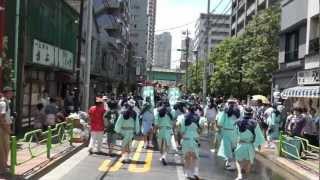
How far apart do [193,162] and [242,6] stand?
105 m

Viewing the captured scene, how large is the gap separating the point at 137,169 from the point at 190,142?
2.35 metres

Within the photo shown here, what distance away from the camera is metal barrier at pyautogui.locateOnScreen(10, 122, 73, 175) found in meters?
13.3

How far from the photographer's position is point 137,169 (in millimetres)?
17328

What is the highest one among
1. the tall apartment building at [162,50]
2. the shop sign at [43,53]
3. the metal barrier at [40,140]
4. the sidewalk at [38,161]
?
the tall apartment building at [162,50]

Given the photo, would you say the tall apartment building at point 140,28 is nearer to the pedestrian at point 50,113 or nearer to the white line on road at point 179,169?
the pedestrian at point 50,113

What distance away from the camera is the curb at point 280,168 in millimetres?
17312

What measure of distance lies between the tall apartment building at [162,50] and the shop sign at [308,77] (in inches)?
4433

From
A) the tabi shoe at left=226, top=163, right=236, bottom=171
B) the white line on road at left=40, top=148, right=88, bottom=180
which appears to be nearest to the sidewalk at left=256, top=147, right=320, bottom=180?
the tabi shoe at left=226, top=163, right=236, bottom=171

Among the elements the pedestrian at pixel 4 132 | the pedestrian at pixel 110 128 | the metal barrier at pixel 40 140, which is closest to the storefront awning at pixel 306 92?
the pedestrian at pixel 110 128

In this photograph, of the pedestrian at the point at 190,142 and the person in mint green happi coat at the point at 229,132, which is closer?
the pedestrian at the point at 190,142

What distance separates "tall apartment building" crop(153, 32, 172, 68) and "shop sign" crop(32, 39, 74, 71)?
4372 inches

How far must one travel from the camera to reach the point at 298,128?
22.5 meters

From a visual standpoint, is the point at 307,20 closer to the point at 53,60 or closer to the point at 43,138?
the point at 53,60

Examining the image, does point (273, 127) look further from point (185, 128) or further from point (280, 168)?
point (185, 128)
